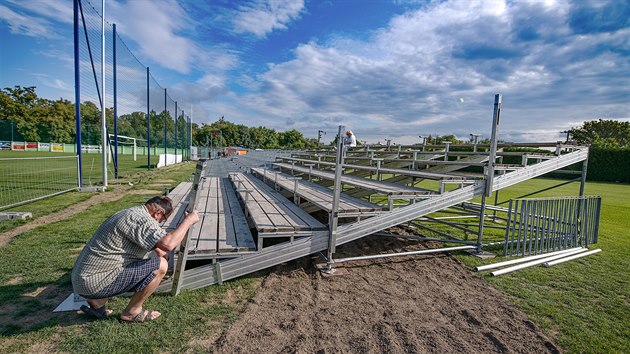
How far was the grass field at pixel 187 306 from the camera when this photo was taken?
2.42m

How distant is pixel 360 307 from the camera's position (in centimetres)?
316

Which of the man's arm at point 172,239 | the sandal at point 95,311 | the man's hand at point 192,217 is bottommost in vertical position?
the sandal at point 95,311

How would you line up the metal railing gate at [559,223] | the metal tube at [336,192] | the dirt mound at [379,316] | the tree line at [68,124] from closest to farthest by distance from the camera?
the dirt mound at [379,316], the metal tube at [336,192], the metal railing gate at [559,223], the tree line at [68,124]

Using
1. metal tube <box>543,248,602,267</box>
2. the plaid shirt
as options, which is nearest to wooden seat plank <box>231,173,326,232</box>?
the plaid shirt

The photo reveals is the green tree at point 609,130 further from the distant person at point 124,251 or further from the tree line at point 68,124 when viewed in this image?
the distant person at point 124,251

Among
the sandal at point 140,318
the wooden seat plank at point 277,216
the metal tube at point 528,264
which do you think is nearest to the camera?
the sandal at point 140,318

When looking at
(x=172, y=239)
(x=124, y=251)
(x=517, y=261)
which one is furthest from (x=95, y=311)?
(x=517, y=261)

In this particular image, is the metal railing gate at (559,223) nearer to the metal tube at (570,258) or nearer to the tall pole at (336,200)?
the metal tube at (570,258)

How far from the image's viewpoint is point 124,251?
2.51 meters

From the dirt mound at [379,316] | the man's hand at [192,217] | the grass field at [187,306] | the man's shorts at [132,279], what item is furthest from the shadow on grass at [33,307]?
the dirt mound at [379,316]

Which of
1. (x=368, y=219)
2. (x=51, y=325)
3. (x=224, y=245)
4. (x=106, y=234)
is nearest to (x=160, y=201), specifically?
(x=106, y=234)

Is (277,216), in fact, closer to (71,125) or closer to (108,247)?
(108,247)

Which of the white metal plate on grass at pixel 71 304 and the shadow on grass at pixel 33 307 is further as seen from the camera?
the white metal plate on grass at pixel 71 304

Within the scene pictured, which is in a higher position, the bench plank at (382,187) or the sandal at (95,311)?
the bench plank at (382,187)
